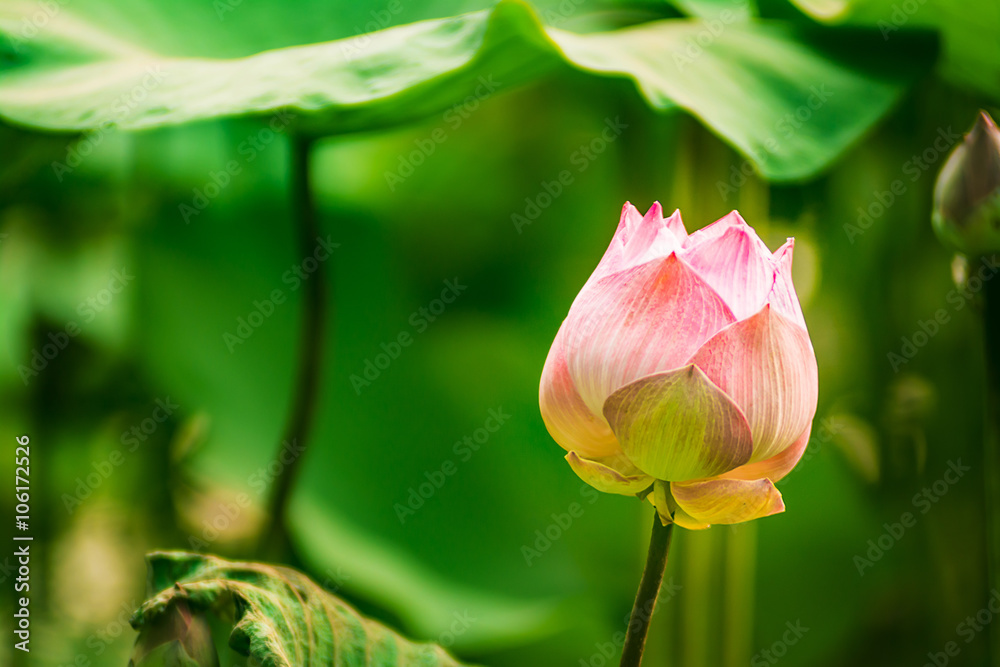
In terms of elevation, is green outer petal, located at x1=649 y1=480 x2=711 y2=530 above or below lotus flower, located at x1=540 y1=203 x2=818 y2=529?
below

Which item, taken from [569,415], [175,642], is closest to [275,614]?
[175,642]

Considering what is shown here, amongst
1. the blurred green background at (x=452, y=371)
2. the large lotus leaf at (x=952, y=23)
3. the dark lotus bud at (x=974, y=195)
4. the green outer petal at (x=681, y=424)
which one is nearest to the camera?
the green outer petal at (x=681, y=424)

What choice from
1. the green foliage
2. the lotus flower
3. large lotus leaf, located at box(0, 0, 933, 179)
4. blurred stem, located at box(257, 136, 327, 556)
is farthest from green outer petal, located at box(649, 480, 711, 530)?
blurred stem, located at box(257, 136, 327, 556)

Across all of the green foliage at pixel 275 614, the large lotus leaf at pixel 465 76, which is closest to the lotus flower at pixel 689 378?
the green foliage at pixel 275 614

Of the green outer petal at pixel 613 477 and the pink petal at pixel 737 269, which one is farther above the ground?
the pink petal at pixel 737 269

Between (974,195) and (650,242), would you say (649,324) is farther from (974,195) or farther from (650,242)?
(974,195)

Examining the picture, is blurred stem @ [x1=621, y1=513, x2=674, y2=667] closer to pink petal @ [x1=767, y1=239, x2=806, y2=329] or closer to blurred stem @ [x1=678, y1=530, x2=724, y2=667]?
pink petal @ [x1=767, y1=239, x2=806, y2=329]

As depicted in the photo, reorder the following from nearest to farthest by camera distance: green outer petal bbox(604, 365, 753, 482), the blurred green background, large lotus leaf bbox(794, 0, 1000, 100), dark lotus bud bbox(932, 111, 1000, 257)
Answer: green outer petal bbox(604, 365, 753, 482) → dark lotus bud bbox(932, 111, 1000, 257) → large lotus leaf bbox(794, 0, 1000, 100) → the blurred green background

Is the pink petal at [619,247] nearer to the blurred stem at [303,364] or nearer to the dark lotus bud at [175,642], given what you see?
the dark lotus bud at [175,642]
